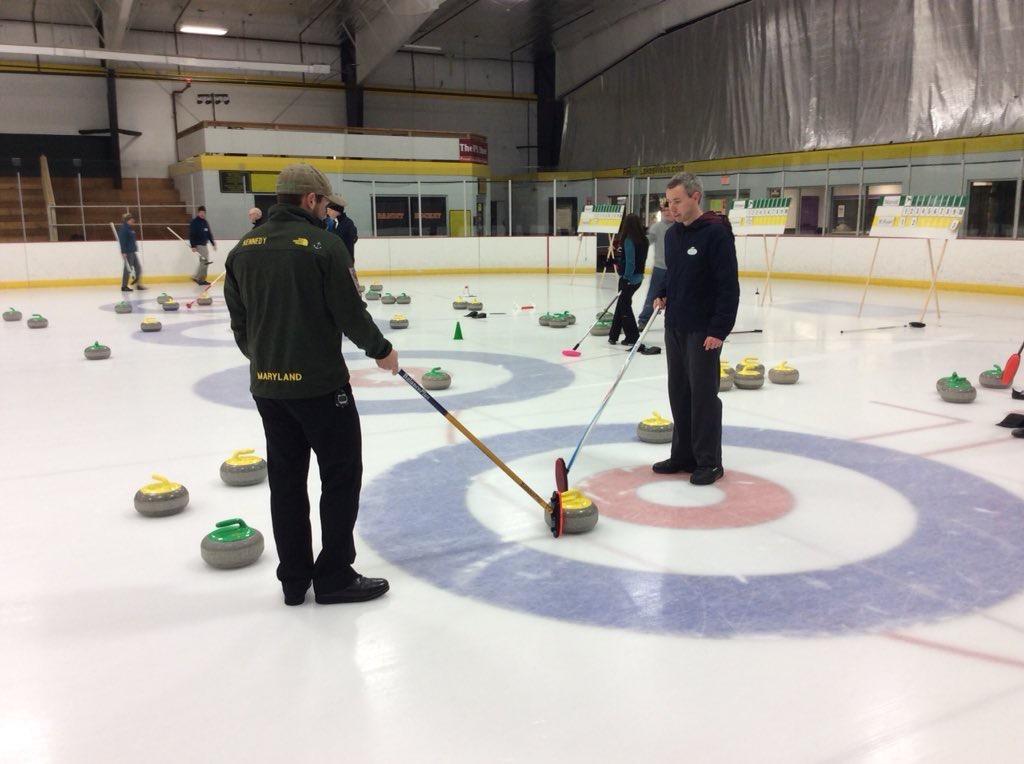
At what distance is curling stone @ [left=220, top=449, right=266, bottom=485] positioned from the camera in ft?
16.3

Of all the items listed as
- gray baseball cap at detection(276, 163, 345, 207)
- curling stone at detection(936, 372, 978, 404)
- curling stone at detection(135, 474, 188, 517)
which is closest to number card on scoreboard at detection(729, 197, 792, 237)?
curling stone at detection(936, 372, 978, 404)

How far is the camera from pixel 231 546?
12.5ft

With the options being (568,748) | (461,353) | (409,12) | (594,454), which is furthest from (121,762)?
(409,12)

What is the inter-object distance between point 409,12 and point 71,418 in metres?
20.5

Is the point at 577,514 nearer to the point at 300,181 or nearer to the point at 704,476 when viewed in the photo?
the point at 704,476

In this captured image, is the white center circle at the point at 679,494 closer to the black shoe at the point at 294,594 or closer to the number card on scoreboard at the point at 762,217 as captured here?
the black shoe at the point at 294,594

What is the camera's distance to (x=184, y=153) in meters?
28.1

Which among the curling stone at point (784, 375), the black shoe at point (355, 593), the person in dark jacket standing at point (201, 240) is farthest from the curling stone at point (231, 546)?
the person in dark jacket standing at point (201, 240)

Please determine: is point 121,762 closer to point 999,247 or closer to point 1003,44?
point 999,247

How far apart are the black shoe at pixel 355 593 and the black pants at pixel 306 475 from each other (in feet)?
0.08

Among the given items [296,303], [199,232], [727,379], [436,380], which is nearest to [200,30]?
[199,232]

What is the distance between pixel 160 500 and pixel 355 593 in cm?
157

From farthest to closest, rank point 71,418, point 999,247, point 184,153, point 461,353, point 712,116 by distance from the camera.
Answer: point 184,153
point 712,116
point 999,247
point 461,353
point 71,418

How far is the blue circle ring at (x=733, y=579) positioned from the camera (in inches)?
132
